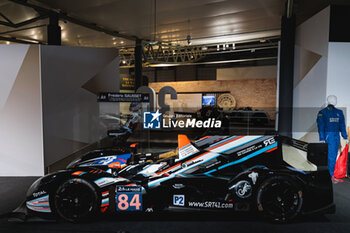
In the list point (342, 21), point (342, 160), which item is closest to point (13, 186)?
point (342, 160)

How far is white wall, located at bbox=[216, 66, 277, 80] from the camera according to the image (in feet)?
45.3

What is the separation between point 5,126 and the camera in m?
4.04

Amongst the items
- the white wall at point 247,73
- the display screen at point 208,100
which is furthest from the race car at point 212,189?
the display screen at point 208,100

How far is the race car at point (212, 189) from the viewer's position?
2.29 m

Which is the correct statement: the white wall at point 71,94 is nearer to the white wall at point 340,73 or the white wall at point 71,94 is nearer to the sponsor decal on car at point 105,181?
the sponsor decal on car at point 105,181

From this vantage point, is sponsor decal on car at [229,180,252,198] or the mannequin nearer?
sponsor decal on car at [229,180,252,198]

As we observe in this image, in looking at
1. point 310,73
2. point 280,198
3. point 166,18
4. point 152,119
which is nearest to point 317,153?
point 280,198

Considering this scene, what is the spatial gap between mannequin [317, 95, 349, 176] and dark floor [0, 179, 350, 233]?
1496 millimetres

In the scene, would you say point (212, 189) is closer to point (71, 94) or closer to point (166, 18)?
point (71, 94)

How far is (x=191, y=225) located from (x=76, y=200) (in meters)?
1.21

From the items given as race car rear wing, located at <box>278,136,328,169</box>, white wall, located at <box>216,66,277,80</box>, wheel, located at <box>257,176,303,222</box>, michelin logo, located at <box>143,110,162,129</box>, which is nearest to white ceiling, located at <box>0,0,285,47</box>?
michelin logo, located at <box>143,110,162,129</box>

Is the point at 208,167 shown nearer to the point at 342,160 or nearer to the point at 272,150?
the point at 272,150

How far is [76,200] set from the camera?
232 centimetres

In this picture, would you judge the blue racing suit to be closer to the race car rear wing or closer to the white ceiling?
the race car rear wing
